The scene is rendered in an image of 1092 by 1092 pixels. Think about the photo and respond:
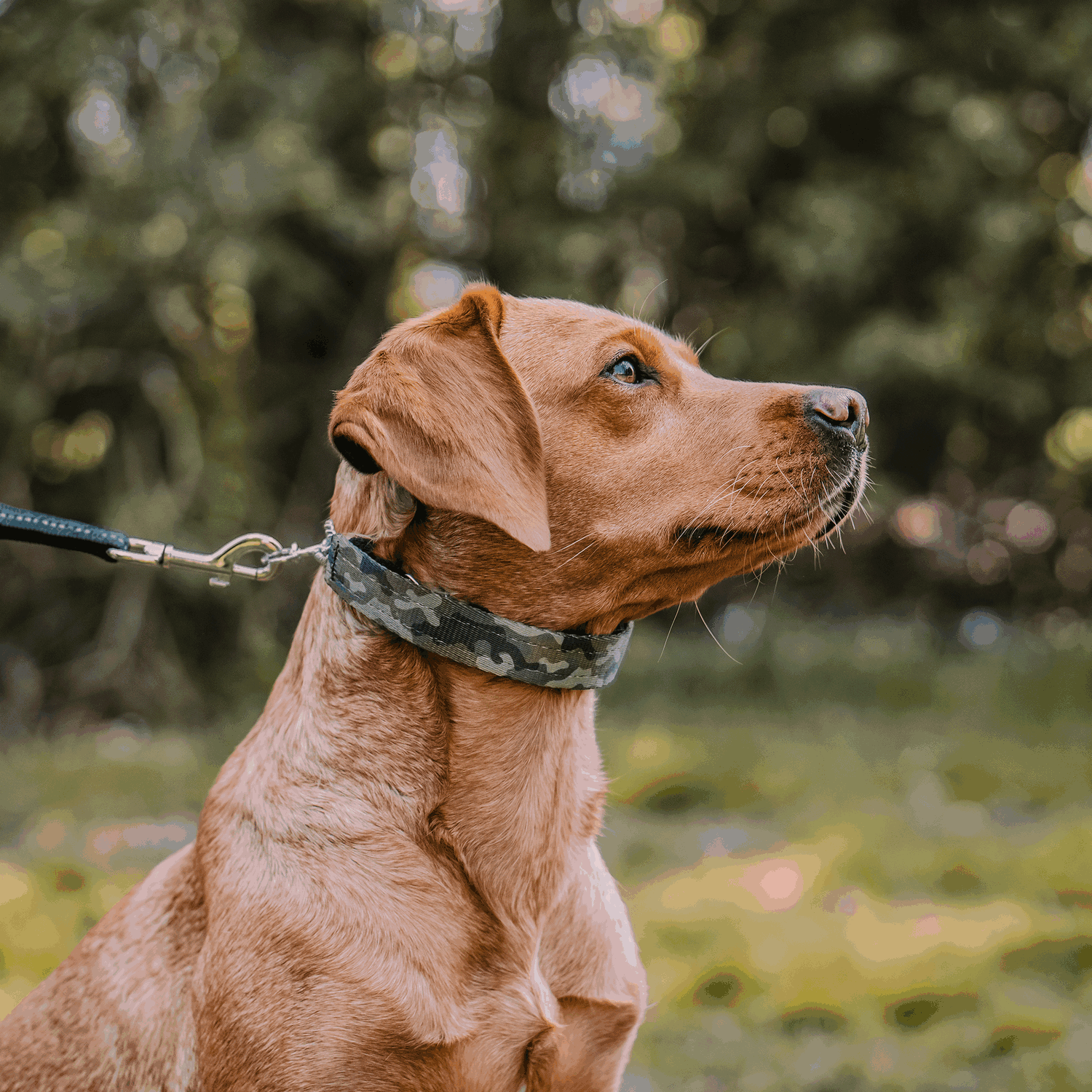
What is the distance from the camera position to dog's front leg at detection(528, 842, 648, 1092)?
2.28 meters

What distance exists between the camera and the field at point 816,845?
374cm

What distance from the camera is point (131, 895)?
2557 mm

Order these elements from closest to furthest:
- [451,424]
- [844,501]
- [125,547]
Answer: [451,424] → [844,501] → [125,547]

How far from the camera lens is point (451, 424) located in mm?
2250

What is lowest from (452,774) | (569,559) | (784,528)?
(452,774)

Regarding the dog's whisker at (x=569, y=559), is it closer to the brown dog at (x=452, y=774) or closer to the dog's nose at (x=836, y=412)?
the brown dog at (x=452, y=774)

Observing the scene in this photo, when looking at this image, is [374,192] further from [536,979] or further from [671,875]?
[536,979]

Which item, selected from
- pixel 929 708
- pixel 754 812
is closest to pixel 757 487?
pixel 754 812

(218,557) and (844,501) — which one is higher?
(844,501)

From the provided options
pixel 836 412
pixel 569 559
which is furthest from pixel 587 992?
pixel 836 412

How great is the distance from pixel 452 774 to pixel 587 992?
1.88ft

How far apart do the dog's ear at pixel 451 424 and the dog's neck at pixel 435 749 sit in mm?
384

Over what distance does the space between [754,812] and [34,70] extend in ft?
22.7

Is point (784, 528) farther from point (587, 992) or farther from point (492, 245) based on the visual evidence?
point (492, 245)
